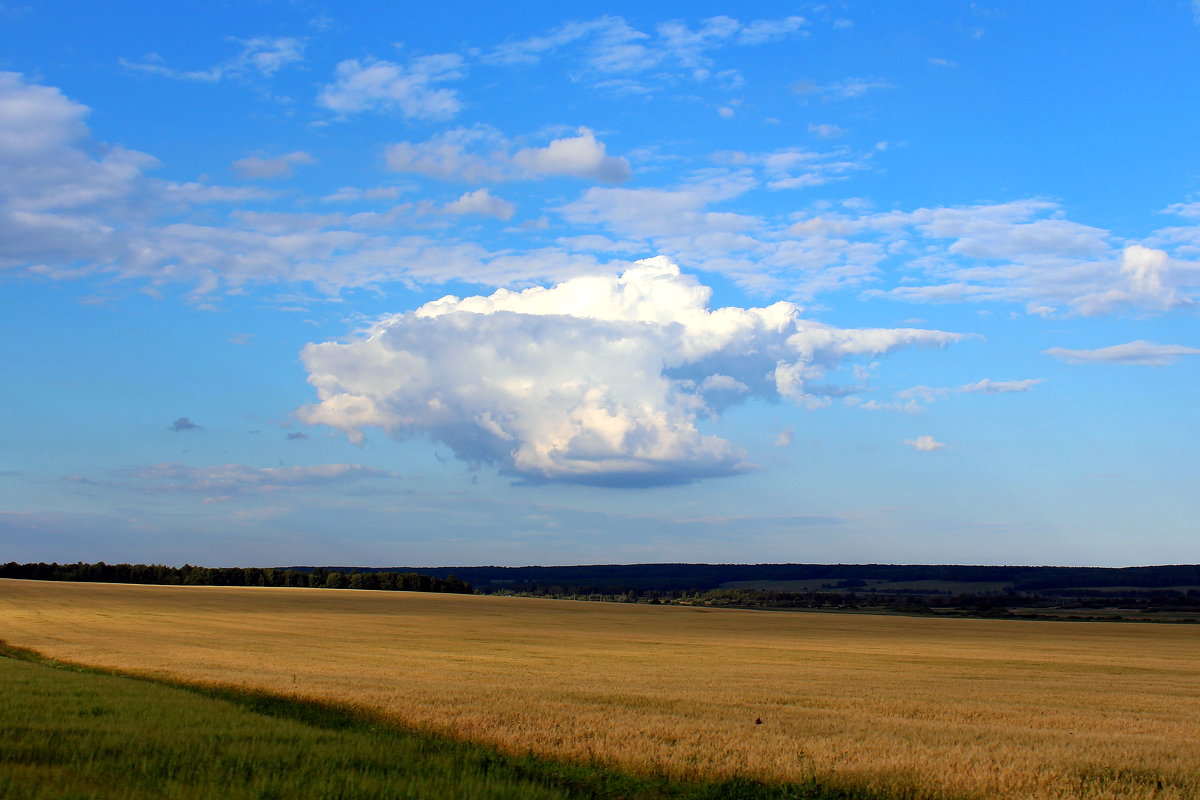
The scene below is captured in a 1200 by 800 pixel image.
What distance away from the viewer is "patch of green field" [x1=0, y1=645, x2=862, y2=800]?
11.2 m

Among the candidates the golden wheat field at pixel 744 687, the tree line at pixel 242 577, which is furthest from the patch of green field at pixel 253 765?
the tree line at pixel 242 577

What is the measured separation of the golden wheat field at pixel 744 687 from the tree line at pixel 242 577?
292 feet

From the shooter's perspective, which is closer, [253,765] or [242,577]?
[253,765]

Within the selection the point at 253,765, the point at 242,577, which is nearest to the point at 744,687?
the point at 253,765

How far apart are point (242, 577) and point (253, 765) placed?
16460 cm

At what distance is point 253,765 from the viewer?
12.9 metres

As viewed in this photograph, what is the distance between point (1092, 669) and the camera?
4244 cm

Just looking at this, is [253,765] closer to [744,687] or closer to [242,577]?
[744,687]

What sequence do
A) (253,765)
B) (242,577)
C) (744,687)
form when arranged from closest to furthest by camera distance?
(253,765), (744,687), (242,577)

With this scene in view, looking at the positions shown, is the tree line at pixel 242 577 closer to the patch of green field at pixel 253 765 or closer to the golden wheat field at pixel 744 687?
the golden wheat field at pixel 744 687

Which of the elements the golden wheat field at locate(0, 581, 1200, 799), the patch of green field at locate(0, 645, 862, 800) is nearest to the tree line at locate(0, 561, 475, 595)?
the golden wheat field at locate(0, 581, 1200, 799)

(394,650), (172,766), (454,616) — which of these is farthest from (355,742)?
(454,616)

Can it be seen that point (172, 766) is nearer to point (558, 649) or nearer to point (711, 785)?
point (711, 785)

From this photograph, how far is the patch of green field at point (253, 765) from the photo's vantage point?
36.8 feet
